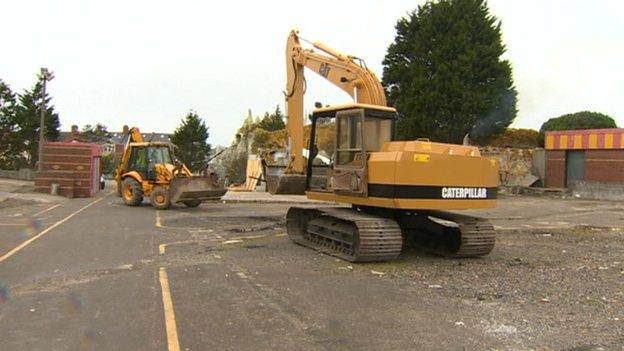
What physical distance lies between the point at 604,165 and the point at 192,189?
25.2 metres

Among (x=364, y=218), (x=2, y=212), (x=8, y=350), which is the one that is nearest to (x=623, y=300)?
(x=364, y=218)

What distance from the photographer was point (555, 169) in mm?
37844

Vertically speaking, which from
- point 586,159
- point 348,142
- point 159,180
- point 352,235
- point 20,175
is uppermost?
point 586,159

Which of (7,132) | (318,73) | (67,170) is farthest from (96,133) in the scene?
(318,73)

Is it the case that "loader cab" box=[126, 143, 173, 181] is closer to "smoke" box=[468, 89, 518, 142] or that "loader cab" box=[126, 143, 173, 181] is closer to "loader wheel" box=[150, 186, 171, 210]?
→ "loader wheel" box=[150, 186, 171, 210]

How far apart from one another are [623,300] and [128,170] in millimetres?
19317

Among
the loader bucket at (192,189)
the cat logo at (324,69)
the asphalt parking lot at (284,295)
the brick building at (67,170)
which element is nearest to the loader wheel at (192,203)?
the loader bucket at (192,189)

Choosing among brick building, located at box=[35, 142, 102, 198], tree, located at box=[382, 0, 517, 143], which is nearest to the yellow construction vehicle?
brick building, located at box=[35, 142, 102, 198]

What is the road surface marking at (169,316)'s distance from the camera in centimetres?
579

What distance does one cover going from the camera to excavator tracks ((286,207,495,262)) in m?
10.5

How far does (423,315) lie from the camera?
7062 mm

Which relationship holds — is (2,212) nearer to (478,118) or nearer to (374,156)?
(374,156)

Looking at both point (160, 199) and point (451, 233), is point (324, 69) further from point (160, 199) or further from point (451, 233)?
point (160, 199)

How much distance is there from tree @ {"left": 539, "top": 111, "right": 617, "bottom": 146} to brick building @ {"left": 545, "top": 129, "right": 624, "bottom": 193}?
3.55 m
